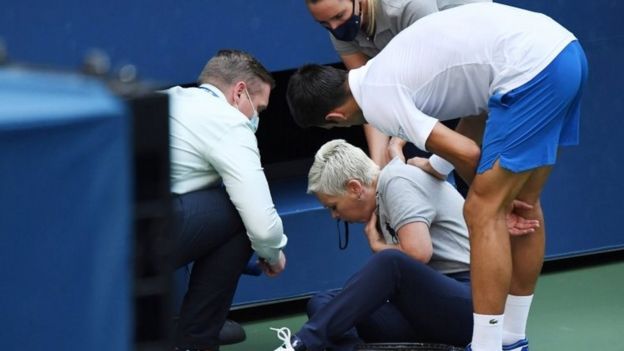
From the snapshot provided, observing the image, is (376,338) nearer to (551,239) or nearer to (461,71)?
(461,71)

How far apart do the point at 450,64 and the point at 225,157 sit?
76 cm

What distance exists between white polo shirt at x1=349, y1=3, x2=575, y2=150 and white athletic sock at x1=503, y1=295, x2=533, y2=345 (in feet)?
1.96

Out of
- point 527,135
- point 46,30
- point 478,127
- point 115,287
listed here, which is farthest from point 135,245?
point 46,30

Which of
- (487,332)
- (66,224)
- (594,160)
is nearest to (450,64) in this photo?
(487,332)

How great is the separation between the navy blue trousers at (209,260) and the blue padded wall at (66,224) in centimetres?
254

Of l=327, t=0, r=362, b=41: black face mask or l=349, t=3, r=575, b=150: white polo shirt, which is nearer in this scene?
l=349, t=3, r=575, b=150: white polo shirt

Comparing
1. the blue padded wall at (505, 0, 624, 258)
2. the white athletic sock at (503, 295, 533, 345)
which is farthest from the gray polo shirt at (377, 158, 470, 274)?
the blue padded wall at (505, 0, 624, 258)

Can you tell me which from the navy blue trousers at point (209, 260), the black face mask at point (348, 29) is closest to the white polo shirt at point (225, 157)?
the navy blue trousers at point (209, 260)

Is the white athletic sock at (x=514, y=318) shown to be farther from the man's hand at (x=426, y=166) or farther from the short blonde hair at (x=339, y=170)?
the short blonde hair at (x=339, y=170)

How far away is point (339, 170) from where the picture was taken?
12.5 feet

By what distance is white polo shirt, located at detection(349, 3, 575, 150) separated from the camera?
3.29m

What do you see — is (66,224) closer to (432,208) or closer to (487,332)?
(487,332)

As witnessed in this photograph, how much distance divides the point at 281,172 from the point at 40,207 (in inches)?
160

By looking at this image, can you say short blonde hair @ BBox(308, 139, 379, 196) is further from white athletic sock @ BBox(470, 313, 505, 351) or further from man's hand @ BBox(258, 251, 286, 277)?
white athletic sock @ BBox(470, 313, 505, 351)
